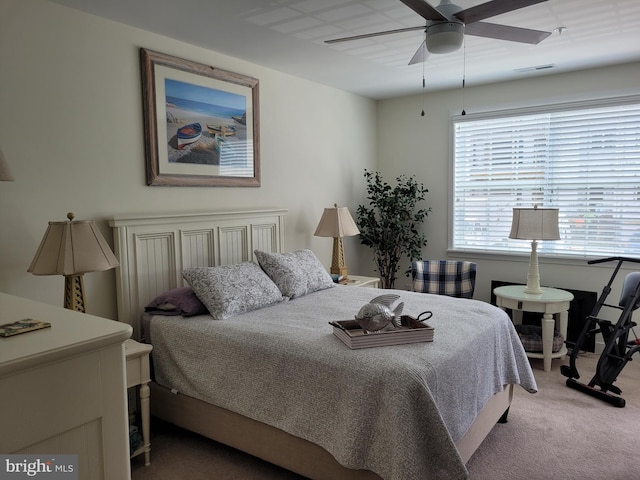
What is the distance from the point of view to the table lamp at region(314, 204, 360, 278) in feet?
13.5

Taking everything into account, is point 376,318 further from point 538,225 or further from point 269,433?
point 538,225

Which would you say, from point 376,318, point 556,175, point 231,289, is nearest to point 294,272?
point 231,289

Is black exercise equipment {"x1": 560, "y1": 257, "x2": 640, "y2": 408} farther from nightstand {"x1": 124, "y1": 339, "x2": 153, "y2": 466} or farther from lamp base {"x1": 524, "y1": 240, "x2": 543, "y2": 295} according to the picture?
nightstand {"x1": 124, "y1": 339, "x2": 153, "y2": 466}

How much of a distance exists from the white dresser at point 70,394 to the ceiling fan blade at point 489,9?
1.71m

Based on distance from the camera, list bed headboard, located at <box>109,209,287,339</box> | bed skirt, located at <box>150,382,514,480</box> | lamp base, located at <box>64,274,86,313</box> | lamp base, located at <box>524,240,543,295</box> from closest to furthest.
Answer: bed skirt, located at <box>150,382,514,480</box> < lamp base, located at <box>64,274,86,313</box> < bed headboard, located at <box>109,209,287,339</box> < lamp base, located at <box>524,240,543,295</box>

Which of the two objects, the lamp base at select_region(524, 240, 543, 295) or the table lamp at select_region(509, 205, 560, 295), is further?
the lamp base at select_region(524, 240, 543, 295)

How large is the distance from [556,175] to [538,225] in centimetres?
88

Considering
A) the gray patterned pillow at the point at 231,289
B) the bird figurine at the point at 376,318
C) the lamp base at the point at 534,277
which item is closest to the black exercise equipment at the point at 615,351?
the lamp base at the point at 534,277

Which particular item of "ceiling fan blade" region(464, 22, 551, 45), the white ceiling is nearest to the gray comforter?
"ceiling fan blade" region(464, 22, 551, 45)

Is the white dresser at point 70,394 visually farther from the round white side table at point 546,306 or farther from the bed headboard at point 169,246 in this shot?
the round white side table at point 546,306

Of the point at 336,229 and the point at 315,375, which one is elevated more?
the point at 336,229

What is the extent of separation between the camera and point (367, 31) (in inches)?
119

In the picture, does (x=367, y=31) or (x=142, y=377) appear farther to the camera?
(x=367, y=31)

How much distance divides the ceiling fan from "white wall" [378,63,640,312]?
2114 millimetres
